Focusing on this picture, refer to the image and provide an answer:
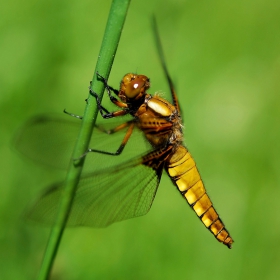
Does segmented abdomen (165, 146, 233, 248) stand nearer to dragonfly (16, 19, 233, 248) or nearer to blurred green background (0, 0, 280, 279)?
dragonfly (16, 19, 233, 248)

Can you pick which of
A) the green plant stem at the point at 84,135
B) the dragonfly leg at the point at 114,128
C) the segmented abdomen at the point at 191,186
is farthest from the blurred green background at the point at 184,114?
the green plant stem at the point at 84,135

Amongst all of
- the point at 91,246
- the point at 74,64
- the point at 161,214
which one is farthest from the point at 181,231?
the point at 74,64

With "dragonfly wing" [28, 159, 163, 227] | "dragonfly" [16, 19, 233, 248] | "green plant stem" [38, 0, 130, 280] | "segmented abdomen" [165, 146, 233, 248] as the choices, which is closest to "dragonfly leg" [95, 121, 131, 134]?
"dragonfly" [16, 19, 233, 248]

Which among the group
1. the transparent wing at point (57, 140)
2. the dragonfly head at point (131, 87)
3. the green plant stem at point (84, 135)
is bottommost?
the green plant stem at point (84, 135)

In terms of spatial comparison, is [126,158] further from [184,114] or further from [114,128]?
[184,114]

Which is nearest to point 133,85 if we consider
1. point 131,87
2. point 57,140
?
point 131,87

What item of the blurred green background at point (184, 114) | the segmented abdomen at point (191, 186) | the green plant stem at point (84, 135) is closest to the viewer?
the green plant stem at point (84, 135)

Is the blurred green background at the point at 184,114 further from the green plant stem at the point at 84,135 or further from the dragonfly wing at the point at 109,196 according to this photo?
the green plant stem at the point at 84,135

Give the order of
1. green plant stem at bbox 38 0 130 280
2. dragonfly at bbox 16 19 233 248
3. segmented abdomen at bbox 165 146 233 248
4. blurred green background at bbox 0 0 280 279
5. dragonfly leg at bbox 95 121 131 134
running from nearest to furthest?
green plant stem at bbox 38 0 130 280 < dragonfly at bbox 16 19 233 248 < dragonfly leg at bbox 95 121 131 134 < segmented abdomen at bbox 165 146 233 248 < blurred green background at bbox 0 0 280 279
